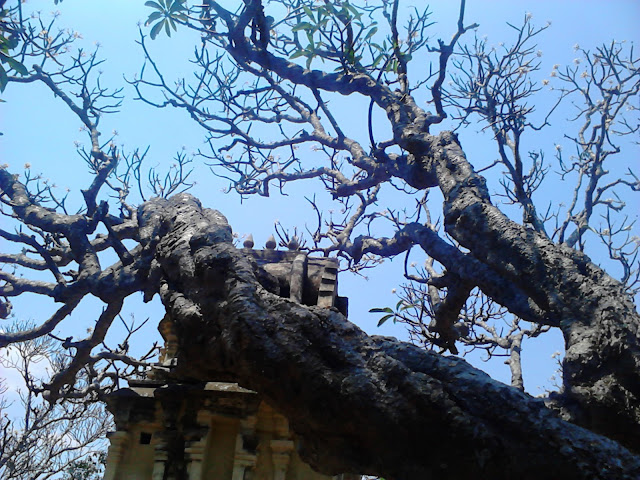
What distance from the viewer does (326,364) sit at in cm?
254

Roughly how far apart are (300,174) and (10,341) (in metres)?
4.67

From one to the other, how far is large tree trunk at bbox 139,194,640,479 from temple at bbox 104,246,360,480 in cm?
315

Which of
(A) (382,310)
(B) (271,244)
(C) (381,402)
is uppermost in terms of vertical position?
(B) (271,244)

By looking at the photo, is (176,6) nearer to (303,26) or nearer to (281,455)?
(303,26)

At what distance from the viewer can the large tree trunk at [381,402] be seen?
2146mm

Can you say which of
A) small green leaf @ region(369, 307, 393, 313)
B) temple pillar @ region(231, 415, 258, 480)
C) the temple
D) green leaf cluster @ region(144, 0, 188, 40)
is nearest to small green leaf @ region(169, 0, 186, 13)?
green leaf cluster @ region(144, 0, 188, 40)

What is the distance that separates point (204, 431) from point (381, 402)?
13.6 feet

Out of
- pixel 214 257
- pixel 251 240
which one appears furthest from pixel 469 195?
pixel 251 240

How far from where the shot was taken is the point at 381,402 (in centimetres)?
236

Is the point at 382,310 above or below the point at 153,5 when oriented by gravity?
below

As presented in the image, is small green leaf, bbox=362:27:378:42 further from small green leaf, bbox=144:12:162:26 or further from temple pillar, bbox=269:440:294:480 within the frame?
temple pillar, bbox=269:440:294:480

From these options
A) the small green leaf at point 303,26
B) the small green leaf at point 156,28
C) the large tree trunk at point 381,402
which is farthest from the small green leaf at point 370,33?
the large tree trunk at point 381,402

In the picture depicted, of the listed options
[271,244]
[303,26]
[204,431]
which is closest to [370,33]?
[303,26]

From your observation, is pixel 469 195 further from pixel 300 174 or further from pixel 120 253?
pixel 300 174
